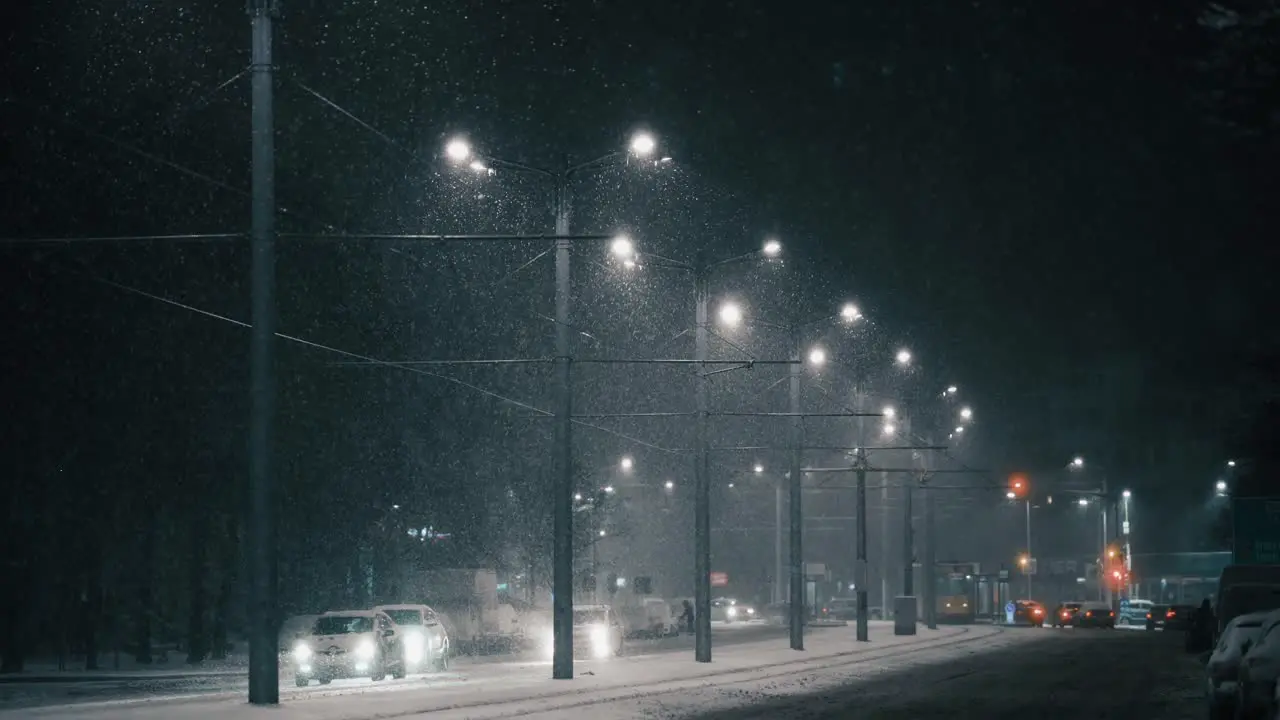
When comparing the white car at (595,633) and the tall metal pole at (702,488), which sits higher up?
the tall metal pole at (702,488)

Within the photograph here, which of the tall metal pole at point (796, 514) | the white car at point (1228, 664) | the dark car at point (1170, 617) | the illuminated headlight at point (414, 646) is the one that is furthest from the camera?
the dark car at point (1170, 617)

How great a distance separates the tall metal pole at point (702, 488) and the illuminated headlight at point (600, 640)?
41.4 feet

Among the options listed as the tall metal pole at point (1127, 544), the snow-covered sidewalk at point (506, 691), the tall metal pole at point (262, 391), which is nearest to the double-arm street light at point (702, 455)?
the snow-covered sidewalk at point (506, 691)

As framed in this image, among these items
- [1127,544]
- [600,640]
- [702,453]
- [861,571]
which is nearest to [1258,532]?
[702,453]

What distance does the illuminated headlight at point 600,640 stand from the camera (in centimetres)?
6244

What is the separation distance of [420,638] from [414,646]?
0.99ft

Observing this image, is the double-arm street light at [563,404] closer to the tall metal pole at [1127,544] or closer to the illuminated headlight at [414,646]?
the illuminated headlight at [414,646]

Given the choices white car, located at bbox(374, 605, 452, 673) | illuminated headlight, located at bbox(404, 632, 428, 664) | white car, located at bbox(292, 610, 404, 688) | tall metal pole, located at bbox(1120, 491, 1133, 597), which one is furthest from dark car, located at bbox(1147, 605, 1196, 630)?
white car, located at bbox(292, 610, 404, 688)

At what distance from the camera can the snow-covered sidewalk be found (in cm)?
2734

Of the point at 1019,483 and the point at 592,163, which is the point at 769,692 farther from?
the point at 1019,483

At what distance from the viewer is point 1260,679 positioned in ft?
68.9

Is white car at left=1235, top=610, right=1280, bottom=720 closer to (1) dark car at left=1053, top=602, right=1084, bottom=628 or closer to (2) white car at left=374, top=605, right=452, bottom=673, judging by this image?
(2) white car at left=374, top=605, right=452, bottom=673

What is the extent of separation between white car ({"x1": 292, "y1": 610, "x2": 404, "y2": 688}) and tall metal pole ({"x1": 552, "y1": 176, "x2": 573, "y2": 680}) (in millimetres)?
7175

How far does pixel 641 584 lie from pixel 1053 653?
3595cm
